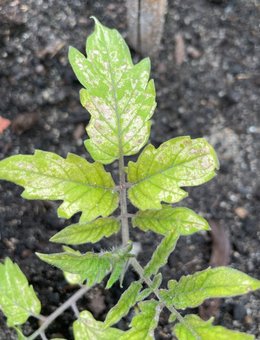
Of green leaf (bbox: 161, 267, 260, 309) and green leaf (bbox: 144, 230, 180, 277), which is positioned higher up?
→ green leaf (bbox: 144, 230, 180, 277)

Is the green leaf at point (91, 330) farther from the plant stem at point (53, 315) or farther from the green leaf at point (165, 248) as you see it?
the green leaf at point (165, 248)

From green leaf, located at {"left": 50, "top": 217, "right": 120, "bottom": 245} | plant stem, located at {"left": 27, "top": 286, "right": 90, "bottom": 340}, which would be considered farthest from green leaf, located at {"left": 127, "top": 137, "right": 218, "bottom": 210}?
plant stem, located at {"left": 27, "top": 286, "right": 90, "bottom": 340}

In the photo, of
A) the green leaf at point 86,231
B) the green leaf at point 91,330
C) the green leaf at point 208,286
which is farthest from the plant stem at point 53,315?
the green leaf at point 208,286

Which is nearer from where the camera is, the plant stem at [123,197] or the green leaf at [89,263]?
the green leaf at [89,263]

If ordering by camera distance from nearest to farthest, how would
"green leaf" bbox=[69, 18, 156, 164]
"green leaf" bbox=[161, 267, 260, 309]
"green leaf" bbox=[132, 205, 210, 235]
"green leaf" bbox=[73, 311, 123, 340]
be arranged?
"green leaf" bbox=[161, 267, 260, 309]
"green leaf" bbox=[69, 18, 156, 164]
"green leaf" bbox=[132, 205, 210, 235]
"green leaf" bbox=[73, 311, 123, 340]

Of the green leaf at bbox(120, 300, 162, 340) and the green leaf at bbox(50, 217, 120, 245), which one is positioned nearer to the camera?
the green leaf at bbox(120, 300, 162, 340)

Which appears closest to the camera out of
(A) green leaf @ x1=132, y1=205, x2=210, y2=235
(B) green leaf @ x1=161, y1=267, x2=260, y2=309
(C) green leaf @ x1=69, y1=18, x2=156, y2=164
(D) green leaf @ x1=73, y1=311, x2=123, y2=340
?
(B) green leaf @ x1=161, y1=267, x2=260, y2=309

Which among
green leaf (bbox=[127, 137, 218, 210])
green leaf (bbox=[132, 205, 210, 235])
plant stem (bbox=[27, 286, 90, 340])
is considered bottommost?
plant stem (bbox=[27, 286, 90, 340])

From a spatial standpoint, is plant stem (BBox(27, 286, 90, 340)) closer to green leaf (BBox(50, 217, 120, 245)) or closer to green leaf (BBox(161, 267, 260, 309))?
green leaf (BBox(50, 217, 120, 245))
